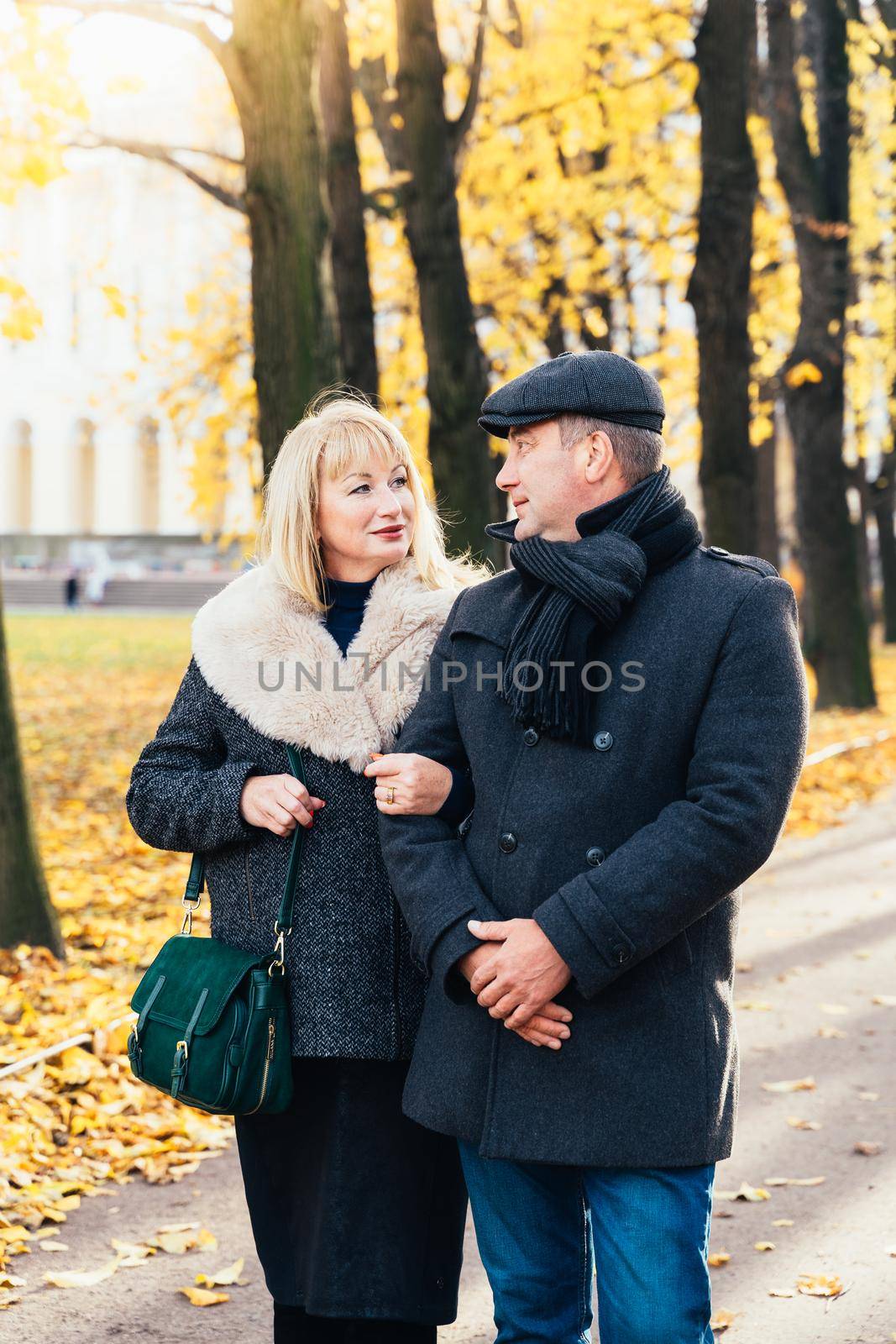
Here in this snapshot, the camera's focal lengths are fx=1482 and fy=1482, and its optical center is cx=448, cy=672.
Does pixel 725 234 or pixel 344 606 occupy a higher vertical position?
pixel 725 234

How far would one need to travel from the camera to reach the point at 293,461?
9.64 feet

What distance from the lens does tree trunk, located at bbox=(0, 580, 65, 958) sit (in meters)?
6.38

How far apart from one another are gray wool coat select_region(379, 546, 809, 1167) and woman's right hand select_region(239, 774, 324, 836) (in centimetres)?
26

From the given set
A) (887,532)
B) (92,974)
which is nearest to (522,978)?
(92,974)

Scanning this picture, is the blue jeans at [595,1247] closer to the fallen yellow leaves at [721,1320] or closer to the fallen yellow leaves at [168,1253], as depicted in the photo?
the fallen yellow leaves at [721,1320]

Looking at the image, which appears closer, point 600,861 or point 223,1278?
point 600,861

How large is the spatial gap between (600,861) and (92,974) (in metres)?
4.44

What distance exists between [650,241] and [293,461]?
43.3 ft

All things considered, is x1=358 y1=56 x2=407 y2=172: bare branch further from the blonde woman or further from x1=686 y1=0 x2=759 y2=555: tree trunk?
the blonde woman

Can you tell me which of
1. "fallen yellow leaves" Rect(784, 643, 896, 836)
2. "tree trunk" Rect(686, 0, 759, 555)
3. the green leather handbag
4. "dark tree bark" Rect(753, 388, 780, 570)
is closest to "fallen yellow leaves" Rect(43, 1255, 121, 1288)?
the green leather handbag

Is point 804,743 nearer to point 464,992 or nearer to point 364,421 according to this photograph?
point 464,992

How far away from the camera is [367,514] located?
2906mm

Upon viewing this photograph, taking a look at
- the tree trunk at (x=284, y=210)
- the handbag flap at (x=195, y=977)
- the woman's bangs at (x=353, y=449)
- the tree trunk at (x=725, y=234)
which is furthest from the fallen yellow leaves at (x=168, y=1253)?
the tree trunk at (x=725, y=234)

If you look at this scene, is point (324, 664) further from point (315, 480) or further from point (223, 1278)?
point (223, 1278)
